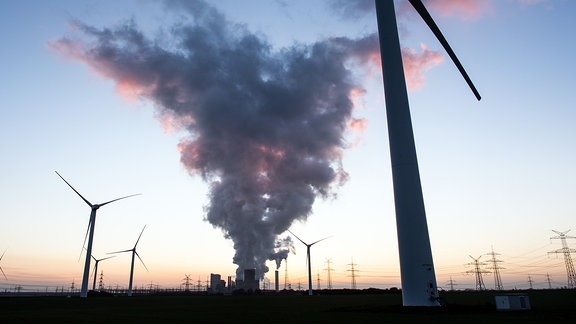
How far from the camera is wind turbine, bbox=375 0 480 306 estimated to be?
31.3 m

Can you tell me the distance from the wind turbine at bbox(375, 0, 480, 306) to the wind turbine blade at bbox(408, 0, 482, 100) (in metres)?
0.08

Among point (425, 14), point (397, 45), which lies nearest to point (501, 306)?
point (397, 45)

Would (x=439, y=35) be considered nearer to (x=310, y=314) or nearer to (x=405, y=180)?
(x=405, y=180)

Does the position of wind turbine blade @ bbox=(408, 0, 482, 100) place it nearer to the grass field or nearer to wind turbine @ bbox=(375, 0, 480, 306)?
wind turbine @ bbox=(375, 0, 480, 306)

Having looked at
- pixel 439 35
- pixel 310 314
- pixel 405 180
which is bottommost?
pixel 310 314

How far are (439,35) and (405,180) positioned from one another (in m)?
15.3

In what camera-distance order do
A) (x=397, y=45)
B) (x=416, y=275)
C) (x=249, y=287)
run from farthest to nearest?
(x=249, y=287)
(x=397, y=45)
(x=416, y=275)

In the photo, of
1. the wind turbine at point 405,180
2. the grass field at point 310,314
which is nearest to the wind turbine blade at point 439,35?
the wind turbine at point 405,180

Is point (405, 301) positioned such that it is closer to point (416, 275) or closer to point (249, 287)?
point (416, 275)

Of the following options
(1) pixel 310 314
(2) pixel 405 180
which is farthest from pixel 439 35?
(1) pixel 310 314

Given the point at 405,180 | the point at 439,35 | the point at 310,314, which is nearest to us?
the point at 405,180

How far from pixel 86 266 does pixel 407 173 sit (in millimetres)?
94216

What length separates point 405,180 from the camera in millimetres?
33031

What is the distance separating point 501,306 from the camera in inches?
1281
